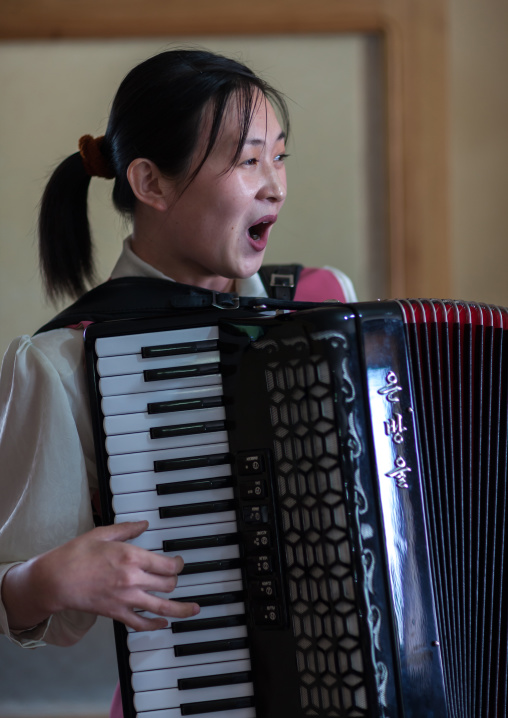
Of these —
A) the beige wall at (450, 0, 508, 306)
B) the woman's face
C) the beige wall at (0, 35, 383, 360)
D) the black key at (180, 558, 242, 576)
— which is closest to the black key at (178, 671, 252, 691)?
the black key at (180, 558, 242, 576)

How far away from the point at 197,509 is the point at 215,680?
0.17m

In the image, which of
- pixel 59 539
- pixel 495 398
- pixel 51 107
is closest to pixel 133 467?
pixel 59 539

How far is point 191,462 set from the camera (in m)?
0.80

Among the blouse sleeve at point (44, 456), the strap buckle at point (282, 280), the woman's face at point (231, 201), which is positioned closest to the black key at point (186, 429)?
the blouse sleeve at point (44, 456)

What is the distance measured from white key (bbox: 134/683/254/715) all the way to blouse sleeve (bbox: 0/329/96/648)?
0.45 ft

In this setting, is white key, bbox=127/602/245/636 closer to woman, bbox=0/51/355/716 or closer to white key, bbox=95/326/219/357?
woman, bbox=0/51/355/716

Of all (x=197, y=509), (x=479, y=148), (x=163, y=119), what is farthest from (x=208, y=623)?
(x=479, y=148)

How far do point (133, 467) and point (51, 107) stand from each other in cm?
136

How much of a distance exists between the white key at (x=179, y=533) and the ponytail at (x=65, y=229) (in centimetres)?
37

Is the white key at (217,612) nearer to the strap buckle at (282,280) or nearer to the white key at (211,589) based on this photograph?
the white key at (211,589)

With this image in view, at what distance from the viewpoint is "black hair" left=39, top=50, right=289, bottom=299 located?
0.90m

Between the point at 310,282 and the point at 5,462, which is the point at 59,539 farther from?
the point at 310,282

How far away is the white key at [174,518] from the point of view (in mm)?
803

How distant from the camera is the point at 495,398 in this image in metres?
0.81
